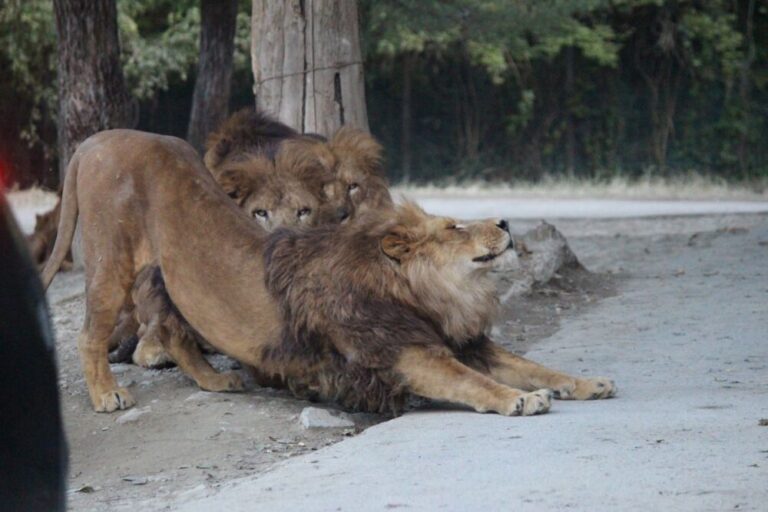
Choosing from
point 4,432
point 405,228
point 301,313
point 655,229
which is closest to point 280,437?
point 301,313

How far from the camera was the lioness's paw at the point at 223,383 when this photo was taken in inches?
263

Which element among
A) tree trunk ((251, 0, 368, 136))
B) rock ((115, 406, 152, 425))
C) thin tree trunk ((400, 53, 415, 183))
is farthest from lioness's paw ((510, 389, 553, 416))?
thin tree trunk ((400, 53, 415, 183))

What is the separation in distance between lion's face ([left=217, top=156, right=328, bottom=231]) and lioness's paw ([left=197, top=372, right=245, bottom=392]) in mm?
811

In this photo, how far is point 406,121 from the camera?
30406 mm

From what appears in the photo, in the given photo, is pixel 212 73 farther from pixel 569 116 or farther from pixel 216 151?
pixel 569 116

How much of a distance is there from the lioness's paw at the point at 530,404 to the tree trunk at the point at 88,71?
21.6ft

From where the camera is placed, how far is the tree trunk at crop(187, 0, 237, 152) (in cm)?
1466

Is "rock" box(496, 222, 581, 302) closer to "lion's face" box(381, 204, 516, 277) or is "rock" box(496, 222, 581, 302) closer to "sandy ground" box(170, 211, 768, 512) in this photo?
"sandy ground" box(170, 211, 768, 512)

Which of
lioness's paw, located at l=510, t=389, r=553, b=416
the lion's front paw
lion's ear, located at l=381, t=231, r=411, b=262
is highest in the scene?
lion's ear, located at l=381, t=231, r=411, b=262

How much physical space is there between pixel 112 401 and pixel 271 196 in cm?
135

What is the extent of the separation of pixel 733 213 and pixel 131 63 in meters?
13.9

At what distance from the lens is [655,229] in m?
15.1

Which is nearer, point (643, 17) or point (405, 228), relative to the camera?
point (405, 228)

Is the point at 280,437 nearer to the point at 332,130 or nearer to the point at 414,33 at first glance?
the point at 332,130
